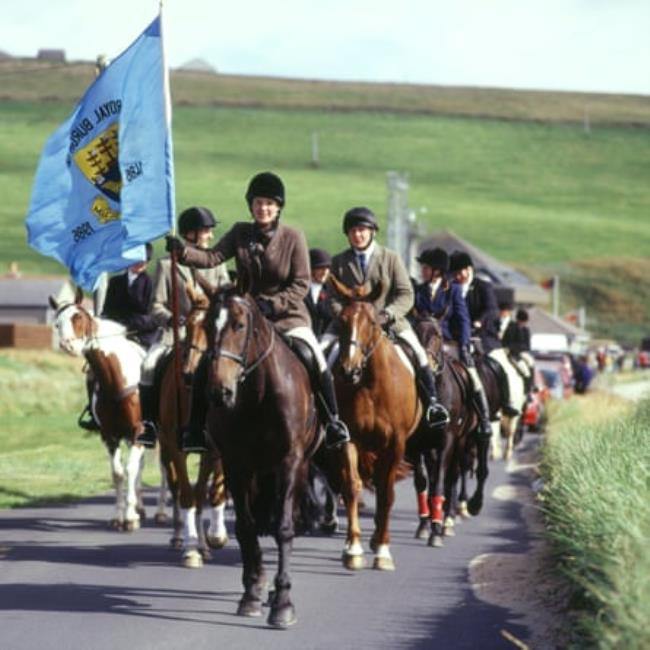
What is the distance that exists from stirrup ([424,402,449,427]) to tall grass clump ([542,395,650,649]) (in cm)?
105

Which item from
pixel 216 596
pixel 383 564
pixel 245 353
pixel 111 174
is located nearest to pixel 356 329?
pixel 383 564

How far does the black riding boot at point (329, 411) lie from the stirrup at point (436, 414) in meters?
2.81

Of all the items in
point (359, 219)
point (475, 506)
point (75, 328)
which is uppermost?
point (359, 219)

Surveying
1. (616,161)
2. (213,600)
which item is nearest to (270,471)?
(213,600)

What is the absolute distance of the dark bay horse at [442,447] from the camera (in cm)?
1722

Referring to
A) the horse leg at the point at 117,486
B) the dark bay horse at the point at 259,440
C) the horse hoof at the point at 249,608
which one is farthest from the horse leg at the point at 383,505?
the horse leg at the point at 117,486

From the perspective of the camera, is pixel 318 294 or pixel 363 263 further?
pixel 318 294

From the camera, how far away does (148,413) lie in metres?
16.4

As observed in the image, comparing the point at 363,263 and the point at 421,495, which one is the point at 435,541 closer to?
the point at 421,495

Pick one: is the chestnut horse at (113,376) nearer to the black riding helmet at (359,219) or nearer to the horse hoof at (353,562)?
the black riding helmet at (359,219)

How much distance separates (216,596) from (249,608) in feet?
3.02

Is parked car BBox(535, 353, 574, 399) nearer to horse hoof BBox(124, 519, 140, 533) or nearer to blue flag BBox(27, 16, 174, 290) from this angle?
horse hoof BBox(124, 519, 140, 533)

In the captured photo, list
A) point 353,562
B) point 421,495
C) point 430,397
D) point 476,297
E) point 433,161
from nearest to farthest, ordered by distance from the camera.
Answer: point 353,562
point 430,397
point 421,495
point 476,297
point 433,161

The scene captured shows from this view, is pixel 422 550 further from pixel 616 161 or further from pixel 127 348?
pixel 616 161
